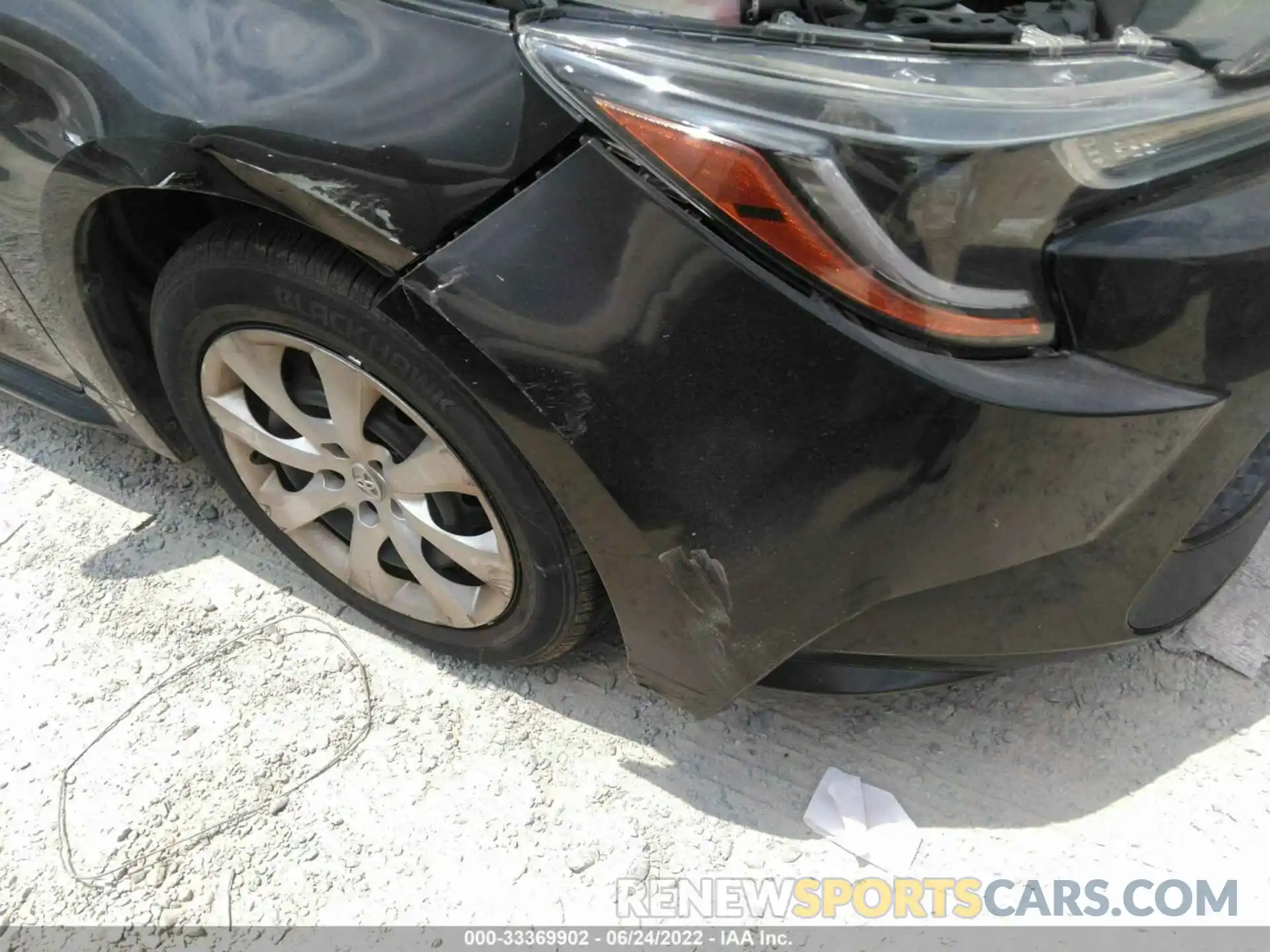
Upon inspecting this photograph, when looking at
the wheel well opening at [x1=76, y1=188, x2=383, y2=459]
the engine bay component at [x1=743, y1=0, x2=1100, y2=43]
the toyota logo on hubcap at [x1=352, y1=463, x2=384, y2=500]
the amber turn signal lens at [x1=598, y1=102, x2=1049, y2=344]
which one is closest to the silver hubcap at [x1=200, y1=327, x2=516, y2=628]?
the toyota logo on hubcap at [x1=352, y1=463, x2=384, y2=500]

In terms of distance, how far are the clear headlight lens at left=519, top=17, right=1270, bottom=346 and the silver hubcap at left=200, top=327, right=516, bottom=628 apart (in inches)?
25.9

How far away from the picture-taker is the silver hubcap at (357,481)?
65.0 inches

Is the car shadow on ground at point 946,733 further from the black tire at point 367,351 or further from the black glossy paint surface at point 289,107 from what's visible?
the black glossy paint surface at point 289,107

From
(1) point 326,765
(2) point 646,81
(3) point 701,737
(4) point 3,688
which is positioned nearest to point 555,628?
(3) point 701,737

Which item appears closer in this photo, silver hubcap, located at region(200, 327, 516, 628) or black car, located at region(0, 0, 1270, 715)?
black car, located at region(0, 0, 1270, 715)

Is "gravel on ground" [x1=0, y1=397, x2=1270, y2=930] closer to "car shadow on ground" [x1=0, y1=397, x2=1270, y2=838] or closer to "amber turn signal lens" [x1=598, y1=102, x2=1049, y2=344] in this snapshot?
"car shadow on ground" [x1=0, y1=397, x2=1270, y2=838]

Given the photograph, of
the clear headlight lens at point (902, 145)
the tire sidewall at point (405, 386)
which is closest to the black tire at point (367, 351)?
the tire sidewall at point (405, 386)

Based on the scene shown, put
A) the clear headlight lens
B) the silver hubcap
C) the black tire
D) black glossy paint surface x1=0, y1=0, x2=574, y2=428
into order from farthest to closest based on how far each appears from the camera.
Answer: the silver hubcap < the black tire < black glossy paint surface x1=0, y1=0, x2=574, y2=428 < the clear headlight lens

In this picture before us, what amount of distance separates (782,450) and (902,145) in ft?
1.30

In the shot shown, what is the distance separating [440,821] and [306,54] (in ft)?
4.37

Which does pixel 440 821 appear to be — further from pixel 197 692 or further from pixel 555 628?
pixel 197 692

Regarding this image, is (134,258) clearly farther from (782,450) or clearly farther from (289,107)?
(782,450)

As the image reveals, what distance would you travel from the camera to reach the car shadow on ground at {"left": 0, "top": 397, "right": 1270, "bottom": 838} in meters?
1.81

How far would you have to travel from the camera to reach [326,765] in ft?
6.25
